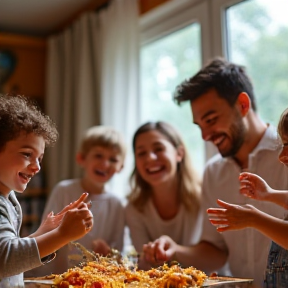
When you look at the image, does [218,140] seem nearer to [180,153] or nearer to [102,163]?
[180,153]

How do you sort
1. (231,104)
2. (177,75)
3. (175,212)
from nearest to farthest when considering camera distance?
(231,104) → (175,212) → (177,75)

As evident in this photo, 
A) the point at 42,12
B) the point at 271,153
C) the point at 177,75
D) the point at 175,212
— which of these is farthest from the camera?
the point at 42,12

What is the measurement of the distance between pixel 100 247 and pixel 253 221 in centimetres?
69

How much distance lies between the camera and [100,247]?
1.65 metres

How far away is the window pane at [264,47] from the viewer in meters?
2.25

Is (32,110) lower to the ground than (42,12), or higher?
lower

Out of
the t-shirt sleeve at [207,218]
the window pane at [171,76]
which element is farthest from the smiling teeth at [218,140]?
the window pane at [171,76]

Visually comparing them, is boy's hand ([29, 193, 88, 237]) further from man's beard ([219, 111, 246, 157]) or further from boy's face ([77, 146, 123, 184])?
boy's face ([77, 146, 123, 184])

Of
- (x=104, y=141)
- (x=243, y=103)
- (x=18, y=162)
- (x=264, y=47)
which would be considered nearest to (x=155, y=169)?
(x=104, y=141)

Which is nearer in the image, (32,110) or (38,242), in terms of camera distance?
(38,242)

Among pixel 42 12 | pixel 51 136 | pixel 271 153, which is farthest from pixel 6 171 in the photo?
pixel 42 12

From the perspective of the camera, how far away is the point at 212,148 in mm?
2520

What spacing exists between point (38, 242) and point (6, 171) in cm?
19

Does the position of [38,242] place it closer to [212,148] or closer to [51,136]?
[51,136]
